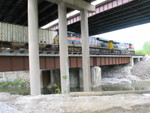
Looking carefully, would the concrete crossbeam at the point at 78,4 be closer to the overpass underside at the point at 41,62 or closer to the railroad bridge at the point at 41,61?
the railroad bridge at the point at 41,61

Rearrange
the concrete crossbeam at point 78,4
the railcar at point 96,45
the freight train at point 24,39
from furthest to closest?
the railcar at point 96,45 < the concrete crossbeam at point 78,4 < the freight train at point 24,39

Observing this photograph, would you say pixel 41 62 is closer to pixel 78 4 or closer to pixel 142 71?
pixel 78 4

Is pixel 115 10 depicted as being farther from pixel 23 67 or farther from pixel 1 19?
pixel 1 19

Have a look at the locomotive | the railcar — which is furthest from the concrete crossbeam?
the railcar

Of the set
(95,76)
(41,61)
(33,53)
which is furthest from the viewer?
(95,76)

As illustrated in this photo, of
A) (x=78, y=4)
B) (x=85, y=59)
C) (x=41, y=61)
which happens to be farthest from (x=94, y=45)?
(x=41, y=61)

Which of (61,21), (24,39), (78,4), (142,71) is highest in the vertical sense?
(78,4)

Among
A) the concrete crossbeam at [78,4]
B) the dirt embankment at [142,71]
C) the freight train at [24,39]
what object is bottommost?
the dirt embankment at [142,71]

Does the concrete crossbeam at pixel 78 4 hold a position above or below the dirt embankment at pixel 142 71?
above

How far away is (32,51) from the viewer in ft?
42.1

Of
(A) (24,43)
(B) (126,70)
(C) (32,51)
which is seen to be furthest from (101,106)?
(B) (126,70)

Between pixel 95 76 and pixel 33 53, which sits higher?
pixel 33 53

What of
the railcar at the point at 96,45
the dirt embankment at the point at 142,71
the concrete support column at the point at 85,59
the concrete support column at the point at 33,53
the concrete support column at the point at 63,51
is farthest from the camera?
the dirt embankment at the point at 142,71

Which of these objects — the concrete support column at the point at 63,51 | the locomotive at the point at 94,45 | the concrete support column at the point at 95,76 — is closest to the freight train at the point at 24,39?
the locomotive at the point at 94,45
